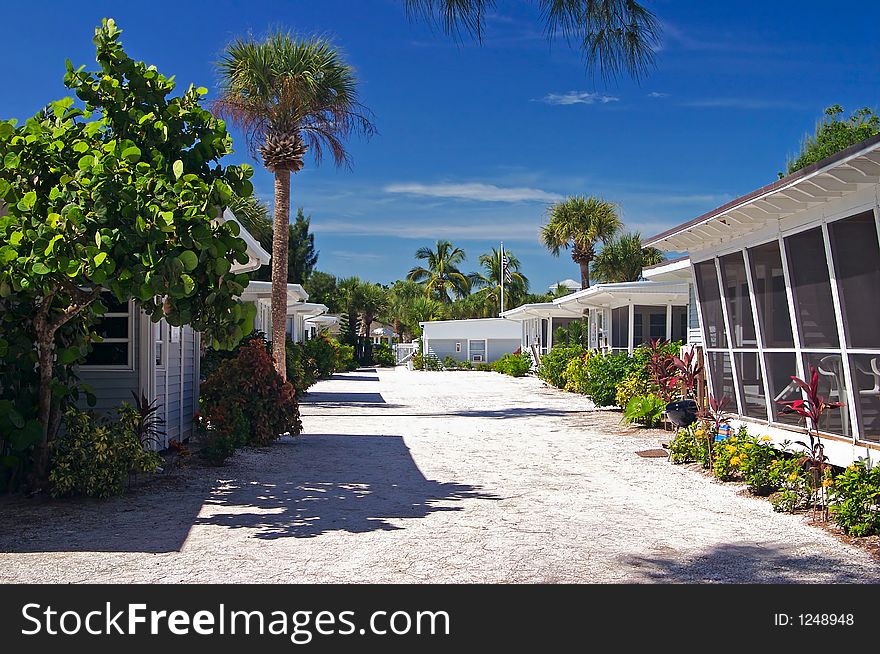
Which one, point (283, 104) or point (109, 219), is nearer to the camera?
point (109, 219)

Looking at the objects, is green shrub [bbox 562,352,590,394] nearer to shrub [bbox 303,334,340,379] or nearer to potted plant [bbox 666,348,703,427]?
shrub [bbox 303,334,340,379]

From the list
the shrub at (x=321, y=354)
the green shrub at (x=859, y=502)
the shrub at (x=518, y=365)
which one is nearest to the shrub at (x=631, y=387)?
the green shrub at (x=859, y=502)

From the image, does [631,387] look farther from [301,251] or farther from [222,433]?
[301,251]

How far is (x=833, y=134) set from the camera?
1489 inches

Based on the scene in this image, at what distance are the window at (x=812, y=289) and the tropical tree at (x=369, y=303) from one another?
4812 cm

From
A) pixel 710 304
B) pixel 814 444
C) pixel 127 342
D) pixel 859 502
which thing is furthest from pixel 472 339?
pixel 859 502

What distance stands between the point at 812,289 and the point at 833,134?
3298 cm

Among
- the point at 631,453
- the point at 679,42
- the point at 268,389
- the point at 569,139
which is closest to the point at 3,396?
the point at 268,389

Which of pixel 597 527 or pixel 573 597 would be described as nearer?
pixel 573 597

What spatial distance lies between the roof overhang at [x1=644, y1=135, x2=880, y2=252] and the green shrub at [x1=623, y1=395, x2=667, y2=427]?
4.04 metres

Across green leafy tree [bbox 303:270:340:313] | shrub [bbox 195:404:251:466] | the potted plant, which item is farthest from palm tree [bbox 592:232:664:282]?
shrub [bbox 195:404:251:466]

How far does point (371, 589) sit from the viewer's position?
558cm

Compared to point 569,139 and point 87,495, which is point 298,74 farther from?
point 569,139

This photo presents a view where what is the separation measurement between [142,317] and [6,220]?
357 centimetres
